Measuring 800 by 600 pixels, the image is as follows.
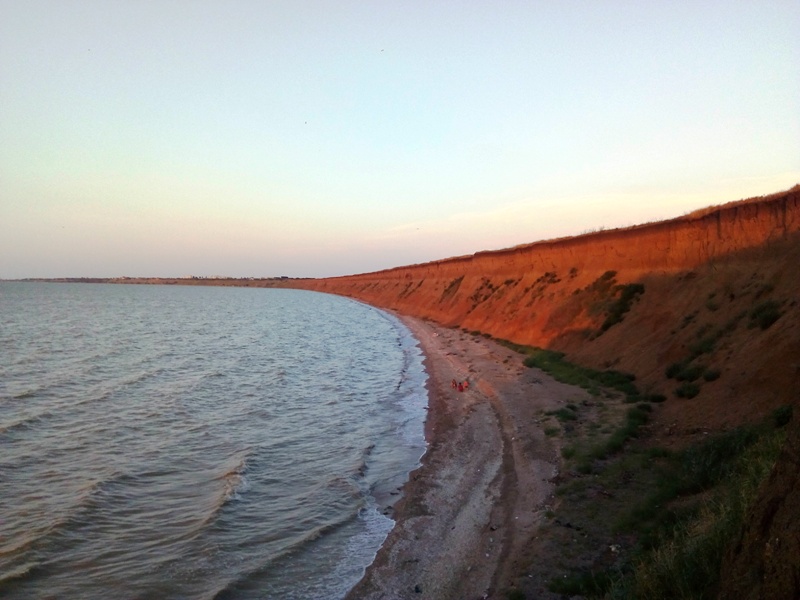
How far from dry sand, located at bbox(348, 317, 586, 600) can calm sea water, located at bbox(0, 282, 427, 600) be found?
621mm

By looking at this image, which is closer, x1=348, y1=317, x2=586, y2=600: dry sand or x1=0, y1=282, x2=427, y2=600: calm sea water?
x1=348, y1=317, x2=586, y2=600: dry sand

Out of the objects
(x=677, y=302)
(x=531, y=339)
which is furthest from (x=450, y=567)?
(x=531, y=339)

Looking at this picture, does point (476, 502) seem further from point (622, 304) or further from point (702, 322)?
point (622, 304)

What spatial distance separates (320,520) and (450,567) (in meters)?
3.41

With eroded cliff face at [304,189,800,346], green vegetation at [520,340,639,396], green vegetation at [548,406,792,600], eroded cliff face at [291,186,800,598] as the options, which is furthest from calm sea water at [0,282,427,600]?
eroded cliff face at [304,189,800,346]

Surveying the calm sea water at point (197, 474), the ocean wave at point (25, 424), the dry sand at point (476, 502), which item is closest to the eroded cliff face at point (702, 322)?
the dry sand at point (476, 502)

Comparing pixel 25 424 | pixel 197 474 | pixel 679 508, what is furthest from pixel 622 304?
pixel 25 424

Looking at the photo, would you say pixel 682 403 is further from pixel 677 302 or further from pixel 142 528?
pixel 142 528

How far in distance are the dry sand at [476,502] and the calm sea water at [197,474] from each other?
0.62 metres

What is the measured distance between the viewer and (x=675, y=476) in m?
9.66

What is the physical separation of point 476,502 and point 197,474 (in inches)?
287

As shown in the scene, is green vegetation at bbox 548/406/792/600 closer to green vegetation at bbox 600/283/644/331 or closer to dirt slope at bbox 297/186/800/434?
dirt slope at bbox 297/186/800/434

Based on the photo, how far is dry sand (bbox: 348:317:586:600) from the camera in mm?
8430

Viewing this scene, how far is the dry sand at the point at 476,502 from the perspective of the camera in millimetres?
8430
